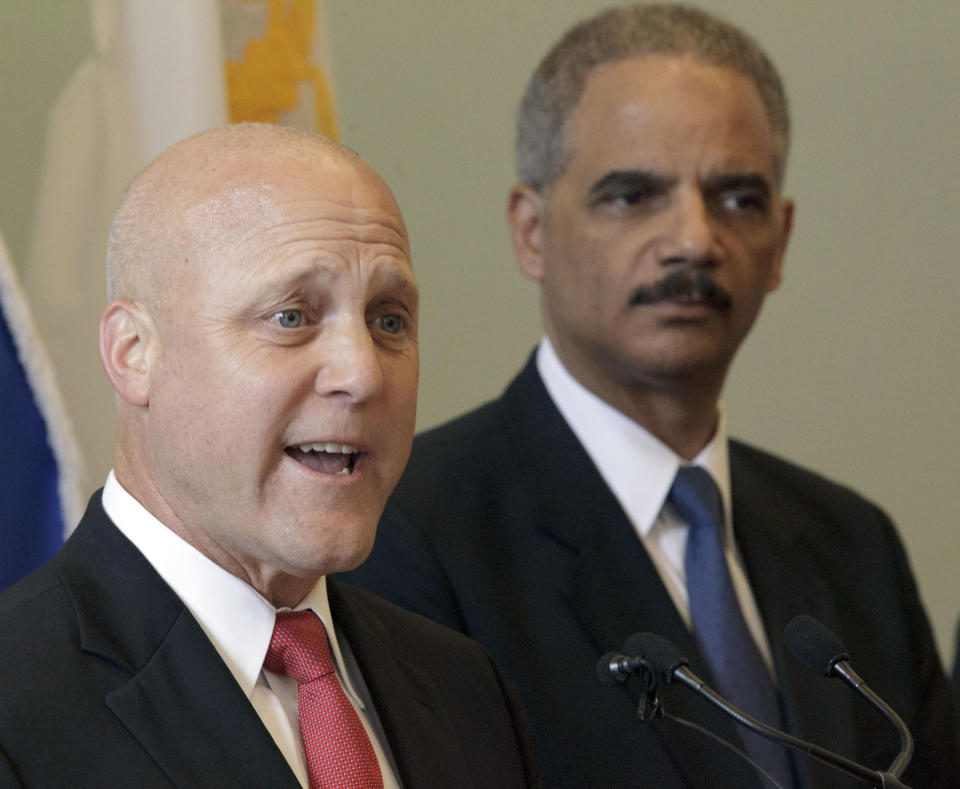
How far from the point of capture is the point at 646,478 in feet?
7.32

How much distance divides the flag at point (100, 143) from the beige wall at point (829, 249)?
4.02 ft

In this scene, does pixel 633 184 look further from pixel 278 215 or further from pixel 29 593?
pixel 29 593

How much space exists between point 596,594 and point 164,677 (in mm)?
924

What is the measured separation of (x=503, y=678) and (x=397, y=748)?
0.89 feet

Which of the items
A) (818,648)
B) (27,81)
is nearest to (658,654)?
(818,648)

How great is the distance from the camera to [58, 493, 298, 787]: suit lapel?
1239 millimetres

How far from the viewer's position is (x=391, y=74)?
11.1 ft

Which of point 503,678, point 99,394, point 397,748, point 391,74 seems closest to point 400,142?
point 391,74

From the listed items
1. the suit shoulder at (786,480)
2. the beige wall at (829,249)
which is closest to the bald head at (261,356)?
the suit shoulder at (786,480)

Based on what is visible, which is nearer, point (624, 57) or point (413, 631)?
point (413, 631)

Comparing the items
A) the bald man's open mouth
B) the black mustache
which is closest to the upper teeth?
the bald man's open mouth

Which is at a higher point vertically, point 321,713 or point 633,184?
point 633,184

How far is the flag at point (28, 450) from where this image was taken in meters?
1.88

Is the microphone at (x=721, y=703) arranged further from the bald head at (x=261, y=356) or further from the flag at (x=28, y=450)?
the flag at (x=28, y=450)
